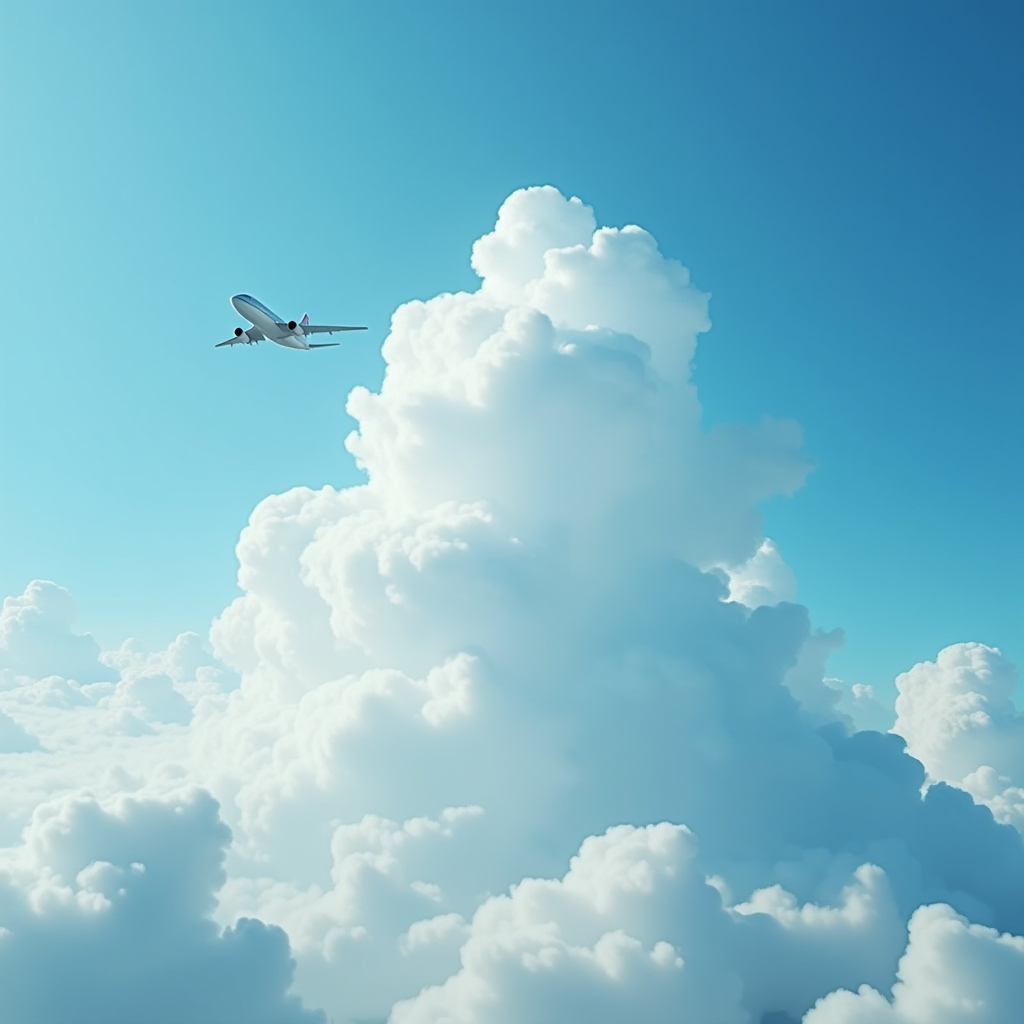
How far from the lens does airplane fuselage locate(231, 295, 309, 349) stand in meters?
145

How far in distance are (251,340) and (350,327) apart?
17.0 meters

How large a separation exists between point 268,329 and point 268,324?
131 cm

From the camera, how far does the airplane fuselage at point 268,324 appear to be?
145 meters

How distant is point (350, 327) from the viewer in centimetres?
15488

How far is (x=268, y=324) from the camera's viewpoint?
14812cm

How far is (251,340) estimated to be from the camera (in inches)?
5989

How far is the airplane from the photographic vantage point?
145250 millimetres

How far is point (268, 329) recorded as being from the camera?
149 m

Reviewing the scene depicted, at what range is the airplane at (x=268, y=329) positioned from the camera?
5719 inches
